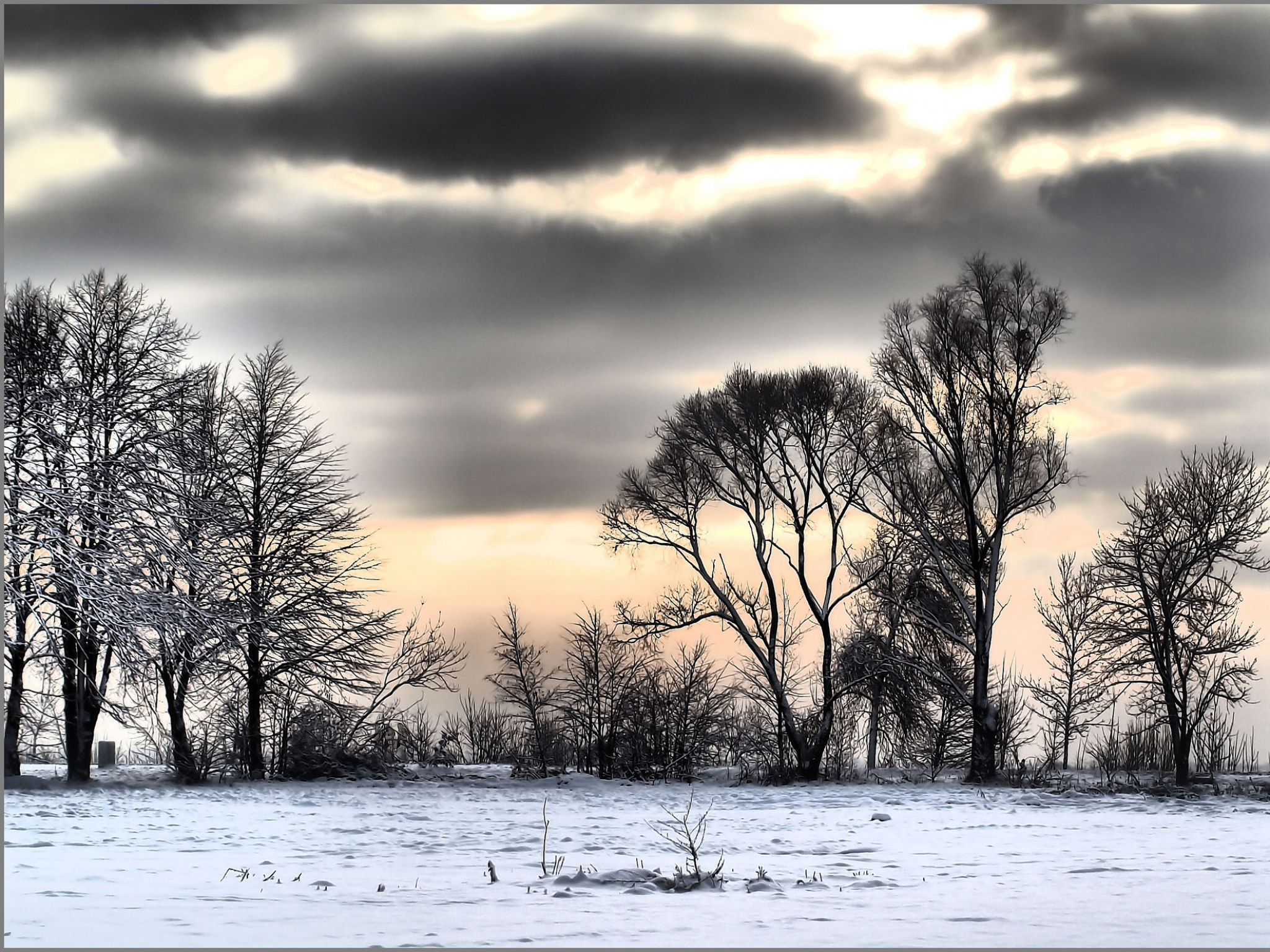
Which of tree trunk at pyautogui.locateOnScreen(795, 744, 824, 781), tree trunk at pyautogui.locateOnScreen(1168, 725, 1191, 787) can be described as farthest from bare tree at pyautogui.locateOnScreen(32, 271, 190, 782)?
tree trunk at pyautogui.locateOnScreen(1168, 725, 1191, 787)

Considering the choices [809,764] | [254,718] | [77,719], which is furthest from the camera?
[809,764]

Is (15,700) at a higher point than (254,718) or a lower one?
higher

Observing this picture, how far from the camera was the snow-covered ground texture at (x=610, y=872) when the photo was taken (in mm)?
6184

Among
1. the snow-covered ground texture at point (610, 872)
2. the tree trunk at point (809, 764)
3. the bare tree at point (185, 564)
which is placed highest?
the bare tree at point (185, 564)

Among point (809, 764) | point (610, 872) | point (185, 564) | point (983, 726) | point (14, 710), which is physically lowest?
point (809, 764)

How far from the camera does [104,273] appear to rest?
19.6 metres

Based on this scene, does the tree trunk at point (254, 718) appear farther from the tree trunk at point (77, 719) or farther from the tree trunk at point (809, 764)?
the tree trunk at point (809, 764)

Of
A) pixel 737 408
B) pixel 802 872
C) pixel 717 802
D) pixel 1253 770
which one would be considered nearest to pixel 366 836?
pixel 802 872

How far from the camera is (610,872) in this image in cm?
826

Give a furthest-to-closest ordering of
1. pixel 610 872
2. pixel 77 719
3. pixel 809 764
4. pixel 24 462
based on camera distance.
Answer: pixel 809 764, pixel 77 719, pixel 24 462, pixel 610 872

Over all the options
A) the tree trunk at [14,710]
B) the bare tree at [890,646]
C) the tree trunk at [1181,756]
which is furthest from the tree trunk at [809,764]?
the tree trunk at [14,710]

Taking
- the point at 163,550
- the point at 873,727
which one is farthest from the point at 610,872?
the point at 873,727

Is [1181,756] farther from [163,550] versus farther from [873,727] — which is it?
[163,550]

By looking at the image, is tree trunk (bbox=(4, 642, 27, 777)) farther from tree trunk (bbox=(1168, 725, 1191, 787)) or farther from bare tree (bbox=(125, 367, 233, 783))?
tree trunk (bbox=(1168, 725, 1191, 787))
